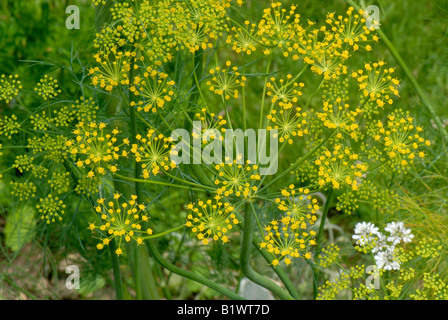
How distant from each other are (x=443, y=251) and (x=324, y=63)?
748 mm

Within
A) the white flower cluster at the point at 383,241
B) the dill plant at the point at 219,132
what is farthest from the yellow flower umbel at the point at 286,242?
the white flower cluster at the point at 383,241

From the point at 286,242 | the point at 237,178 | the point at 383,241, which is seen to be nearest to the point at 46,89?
the point at 237,178

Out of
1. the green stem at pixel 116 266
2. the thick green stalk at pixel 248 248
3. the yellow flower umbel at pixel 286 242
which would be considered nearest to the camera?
the yellow flower umbel at pixel 286 242

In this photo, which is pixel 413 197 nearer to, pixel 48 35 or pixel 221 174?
pixel 221 174

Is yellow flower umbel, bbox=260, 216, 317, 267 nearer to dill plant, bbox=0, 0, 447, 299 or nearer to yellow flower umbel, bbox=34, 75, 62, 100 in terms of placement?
dill plant, bbox=0, 0, 447, 299

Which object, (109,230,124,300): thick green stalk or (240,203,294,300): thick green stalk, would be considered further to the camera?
(109,230,124,300): thick green stalk

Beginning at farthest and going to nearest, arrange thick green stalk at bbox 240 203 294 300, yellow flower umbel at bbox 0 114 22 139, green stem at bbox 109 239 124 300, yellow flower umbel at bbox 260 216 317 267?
green stem at bbox 109 239 124 300 → yellow flower umbel at bbox 0 114 22 139 → thick green stalk at bbox 240 203 294 300 → yellow flower umbel at bbox 260 216 317 267

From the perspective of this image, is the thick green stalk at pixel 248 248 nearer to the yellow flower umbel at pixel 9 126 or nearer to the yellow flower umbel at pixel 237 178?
the yellow flower umbel at pixel 237 178

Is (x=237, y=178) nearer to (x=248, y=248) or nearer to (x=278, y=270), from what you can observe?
(x=248, y=248)

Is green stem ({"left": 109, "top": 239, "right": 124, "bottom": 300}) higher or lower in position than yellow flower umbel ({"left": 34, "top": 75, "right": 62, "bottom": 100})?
lower

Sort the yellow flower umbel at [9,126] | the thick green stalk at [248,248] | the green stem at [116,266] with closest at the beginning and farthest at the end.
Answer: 1. the thick green stalk at [248,248]
2. the yellow flower umbel at [9,126]
3. the green stem at [116,266]

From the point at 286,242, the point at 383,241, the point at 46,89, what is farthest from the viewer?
the point at 383,241

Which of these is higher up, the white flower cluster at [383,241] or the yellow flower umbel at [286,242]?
the yellow flower umbel at [286,242]

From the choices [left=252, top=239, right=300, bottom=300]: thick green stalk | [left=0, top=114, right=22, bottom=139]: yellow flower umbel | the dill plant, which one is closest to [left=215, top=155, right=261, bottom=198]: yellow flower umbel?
the dill plant
